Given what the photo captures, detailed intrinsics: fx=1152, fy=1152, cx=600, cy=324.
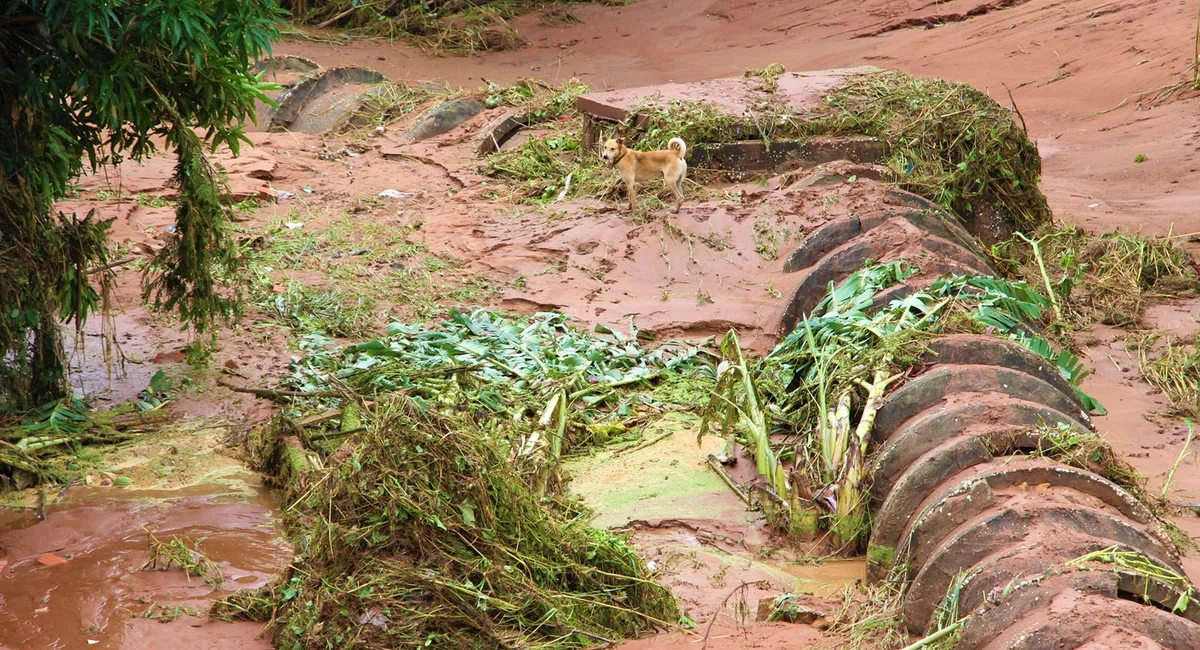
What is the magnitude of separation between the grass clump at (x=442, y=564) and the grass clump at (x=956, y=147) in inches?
175

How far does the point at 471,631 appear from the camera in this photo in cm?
386

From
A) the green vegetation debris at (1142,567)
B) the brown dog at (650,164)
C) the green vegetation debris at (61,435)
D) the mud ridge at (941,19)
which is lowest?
the green vegetation debris at (61,435)

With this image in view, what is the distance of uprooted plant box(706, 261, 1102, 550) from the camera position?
468 centimetres

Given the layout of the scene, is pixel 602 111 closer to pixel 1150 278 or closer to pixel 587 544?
pixel 1150 278

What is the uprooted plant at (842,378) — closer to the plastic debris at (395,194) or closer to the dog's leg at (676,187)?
the dog's leg at (676,187)

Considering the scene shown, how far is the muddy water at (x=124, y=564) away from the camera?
412 centimetres

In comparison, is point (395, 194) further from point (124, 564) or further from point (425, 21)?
point (425, 21)

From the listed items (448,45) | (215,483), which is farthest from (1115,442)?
(448,45)

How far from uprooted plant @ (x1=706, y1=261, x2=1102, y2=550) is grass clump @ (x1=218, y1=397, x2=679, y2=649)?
35.3 inches

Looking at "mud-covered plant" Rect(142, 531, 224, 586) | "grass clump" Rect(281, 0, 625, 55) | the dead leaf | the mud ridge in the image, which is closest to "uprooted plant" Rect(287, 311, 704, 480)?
"mud-covered plant" Rect(142, 531, 224, 586)

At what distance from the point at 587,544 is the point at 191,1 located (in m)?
2.87

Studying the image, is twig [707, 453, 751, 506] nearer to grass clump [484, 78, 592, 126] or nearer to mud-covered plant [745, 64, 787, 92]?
mud-covered plant [745, 64, 787, 92]

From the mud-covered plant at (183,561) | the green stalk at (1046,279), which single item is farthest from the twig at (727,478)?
the green stalk at (1046,279)

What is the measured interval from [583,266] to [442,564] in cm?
398
